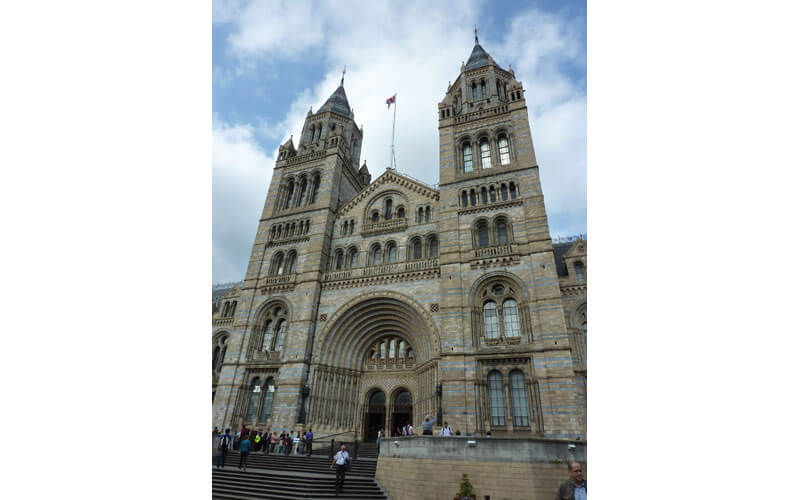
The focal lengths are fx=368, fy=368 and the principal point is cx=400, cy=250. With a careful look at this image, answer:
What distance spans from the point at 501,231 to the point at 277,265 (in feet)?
49.9

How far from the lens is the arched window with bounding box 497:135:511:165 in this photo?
75.1ft

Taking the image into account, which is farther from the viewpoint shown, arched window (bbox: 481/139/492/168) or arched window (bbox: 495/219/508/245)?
arched window (bbox: 481/139/492/168)

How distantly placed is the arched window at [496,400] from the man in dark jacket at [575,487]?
1205 centimetres

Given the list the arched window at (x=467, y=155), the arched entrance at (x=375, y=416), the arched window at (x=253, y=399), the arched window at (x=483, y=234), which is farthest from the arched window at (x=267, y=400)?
the arched window at (x=467, y=155)

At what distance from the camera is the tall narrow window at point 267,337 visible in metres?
22.7

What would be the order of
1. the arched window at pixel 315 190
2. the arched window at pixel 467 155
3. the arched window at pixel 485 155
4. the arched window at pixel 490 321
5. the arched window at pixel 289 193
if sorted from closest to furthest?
the arched window at pixel 490 321 → the arched window at pixel 485 155 → the arched window at pixel 467 155 → the arched window at pixel 315 190 → the arched window at pixel 289 193

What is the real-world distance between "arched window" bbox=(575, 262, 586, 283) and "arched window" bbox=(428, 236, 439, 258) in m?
9.43

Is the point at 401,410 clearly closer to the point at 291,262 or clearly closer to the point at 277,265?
the point at 291,262

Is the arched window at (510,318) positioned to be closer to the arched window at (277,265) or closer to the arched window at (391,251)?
the arched window at (391,251)

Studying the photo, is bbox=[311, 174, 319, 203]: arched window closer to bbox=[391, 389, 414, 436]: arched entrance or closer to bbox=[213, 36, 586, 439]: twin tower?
bbox=[213, 36, 586, 439]: twin tower

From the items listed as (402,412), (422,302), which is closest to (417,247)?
(422,302)

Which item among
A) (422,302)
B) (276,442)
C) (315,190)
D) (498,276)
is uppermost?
(315,190)

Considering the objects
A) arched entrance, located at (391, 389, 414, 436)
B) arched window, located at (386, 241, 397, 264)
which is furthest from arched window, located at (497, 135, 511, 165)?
arched entrance, located at (391, 389, 414, 436)

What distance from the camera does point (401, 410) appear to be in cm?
2102
